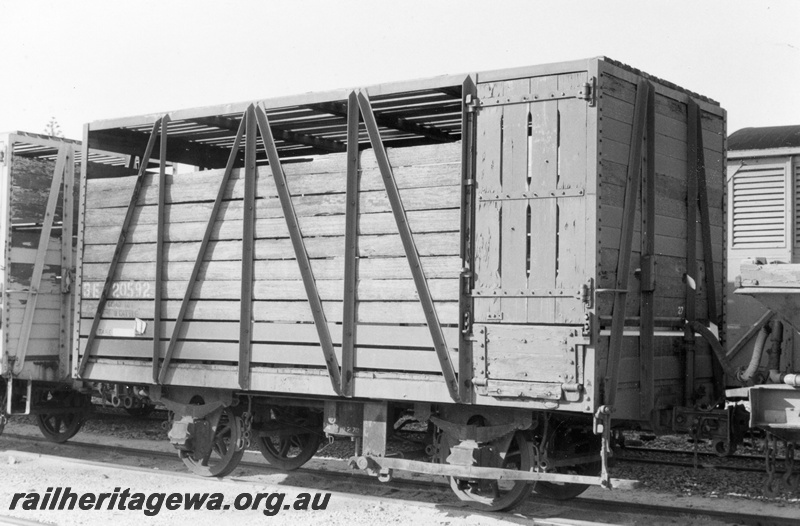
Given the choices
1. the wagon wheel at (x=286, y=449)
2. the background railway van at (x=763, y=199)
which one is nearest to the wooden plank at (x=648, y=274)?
the background railway van at (x=763, y=199)

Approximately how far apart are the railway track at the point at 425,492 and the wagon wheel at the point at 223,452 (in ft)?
0.42

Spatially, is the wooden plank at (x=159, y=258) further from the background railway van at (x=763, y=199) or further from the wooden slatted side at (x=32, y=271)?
the background railway van at (x=763, y=199)

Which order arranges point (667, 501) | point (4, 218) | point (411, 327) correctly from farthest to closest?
point (4, 218) < point (667, 501) < point (411, 327)

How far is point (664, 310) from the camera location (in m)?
7.67

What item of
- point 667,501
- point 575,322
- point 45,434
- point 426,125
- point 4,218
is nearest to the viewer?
point 575,322

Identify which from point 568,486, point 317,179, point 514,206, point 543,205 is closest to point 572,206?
point 543,205

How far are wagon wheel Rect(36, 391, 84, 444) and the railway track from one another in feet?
2.25

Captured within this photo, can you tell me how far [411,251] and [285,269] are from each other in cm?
143

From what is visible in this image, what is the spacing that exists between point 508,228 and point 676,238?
1752 mm

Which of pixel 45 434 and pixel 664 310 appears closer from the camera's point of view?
pixel 664 310

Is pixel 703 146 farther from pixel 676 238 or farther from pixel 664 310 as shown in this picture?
pixel 664 310

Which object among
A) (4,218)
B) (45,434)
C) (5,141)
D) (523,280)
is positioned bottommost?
(45,434)

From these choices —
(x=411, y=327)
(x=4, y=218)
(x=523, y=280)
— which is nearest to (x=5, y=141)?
(x=4, y=218)

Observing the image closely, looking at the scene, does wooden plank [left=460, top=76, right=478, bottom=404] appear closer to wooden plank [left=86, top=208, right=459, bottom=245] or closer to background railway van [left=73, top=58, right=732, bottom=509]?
background railway van [left=73, top=58, right=732, bottom=509]
